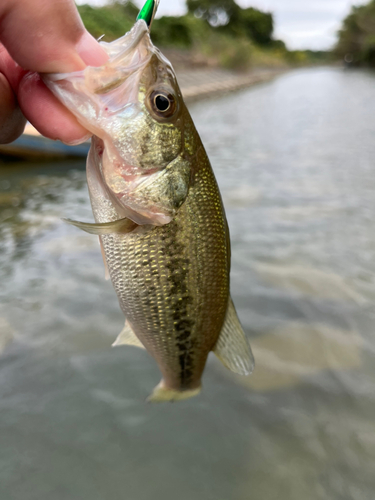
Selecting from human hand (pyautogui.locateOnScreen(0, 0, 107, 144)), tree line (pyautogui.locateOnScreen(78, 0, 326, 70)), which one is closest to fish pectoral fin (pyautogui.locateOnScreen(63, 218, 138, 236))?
human hand (pyautogui.locateOnScreen(0, 0, 107, 144))

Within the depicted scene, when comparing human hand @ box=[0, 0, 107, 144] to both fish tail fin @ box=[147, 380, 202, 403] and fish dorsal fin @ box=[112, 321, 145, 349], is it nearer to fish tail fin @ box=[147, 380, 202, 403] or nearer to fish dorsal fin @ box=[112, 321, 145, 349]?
fish dorsal fin @ box=[112, 321, 145, 349]

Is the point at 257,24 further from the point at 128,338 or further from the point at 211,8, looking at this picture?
the point at 128,338

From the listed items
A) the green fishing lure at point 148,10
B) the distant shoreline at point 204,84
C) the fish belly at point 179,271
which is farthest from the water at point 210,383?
the distant shoreline at point 204,84

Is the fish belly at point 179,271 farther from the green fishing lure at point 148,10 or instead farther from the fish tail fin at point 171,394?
the green fishing lure at point 148,10

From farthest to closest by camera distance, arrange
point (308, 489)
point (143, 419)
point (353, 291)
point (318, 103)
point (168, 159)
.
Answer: point (318, 103)
point (353, 291)
point (143, 419)
point (308, 489)
point (168, 159)

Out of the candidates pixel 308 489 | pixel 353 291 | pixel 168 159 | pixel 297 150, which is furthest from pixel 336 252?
pixel 297 150

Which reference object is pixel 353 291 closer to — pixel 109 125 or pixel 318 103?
pixel 109 125
